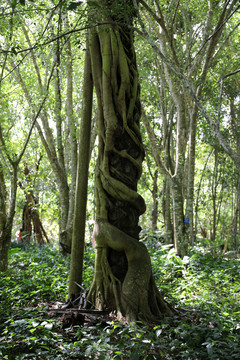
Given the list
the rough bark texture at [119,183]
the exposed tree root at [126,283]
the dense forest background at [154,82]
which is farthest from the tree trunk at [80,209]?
the dense forest background at [154,82]

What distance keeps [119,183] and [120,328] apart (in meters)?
1.61

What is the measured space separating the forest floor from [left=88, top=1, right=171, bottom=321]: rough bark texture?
0.33 m

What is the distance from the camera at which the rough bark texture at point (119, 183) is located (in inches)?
154

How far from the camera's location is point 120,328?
11.1ft

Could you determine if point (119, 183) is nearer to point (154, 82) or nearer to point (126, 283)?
point (126, 283)

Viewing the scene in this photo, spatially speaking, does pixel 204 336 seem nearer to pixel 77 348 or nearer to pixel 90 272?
pixel 77 348

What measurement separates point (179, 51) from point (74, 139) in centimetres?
432

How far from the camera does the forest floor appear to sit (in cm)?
274

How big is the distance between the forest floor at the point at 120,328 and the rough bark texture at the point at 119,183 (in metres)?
0.33

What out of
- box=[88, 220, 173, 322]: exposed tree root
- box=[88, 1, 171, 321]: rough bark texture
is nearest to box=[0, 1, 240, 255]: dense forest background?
box=[88, 1, 171, 321]: rough bark texture

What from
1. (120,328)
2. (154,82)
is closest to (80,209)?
(120,328)

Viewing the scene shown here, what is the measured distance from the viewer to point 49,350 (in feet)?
9.61

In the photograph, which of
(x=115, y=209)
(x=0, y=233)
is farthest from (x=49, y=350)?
(x=0, y=233)

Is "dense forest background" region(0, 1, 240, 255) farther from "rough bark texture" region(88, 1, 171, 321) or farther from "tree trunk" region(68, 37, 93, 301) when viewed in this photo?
"tree trunk" region(68, 37, 93, 301)
